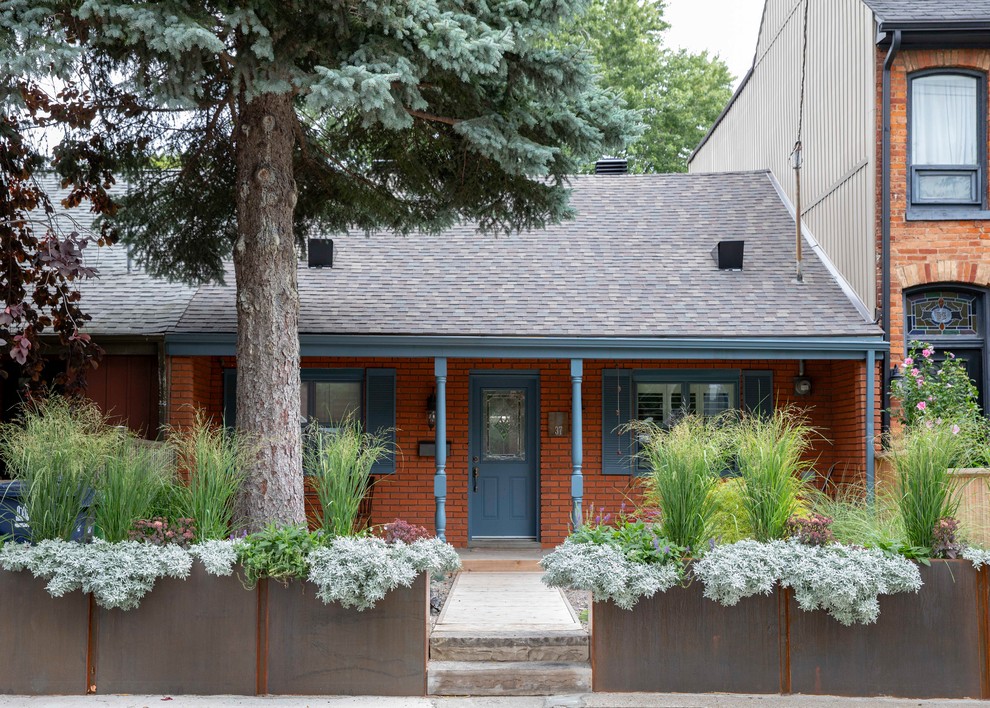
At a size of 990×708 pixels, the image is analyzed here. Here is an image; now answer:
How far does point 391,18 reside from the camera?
6980 mm

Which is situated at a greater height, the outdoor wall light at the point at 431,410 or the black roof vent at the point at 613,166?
the black roof vent at the point at 613,166

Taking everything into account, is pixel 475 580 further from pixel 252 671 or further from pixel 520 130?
pixel 520 130

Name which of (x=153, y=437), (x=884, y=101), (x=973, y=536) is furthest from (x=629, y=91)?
(x=973, y=536)

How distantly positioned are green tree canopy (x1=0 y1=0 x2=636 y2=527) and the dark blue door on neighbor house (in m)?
2.66

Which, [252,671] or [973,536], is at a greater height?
[973,536]

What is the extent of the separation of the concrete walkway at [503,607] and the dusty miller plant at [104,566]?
1.84m

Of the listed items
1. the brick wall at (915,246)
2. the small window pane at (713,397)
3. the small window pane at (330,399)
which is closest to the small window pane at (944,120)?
the brick wall at (915,246)

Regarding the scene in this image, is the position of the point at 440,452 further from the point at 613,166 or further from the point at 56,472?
the point at 613,166

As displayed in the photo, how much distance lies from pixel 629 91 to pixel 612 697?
22.2 meters

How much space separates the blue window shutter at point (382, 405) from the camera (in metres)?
11.3

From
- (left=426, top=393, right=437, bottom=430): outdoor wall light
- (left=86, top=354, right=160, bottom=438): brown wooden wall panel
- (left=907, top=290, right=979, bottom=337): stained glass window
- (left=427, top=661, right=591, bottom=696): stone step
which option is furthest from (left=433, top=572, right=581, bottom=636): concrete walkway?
(left=907, top=290, right=979, bottom=337): stained glass window

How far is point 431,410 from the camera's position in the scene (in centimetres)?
1145

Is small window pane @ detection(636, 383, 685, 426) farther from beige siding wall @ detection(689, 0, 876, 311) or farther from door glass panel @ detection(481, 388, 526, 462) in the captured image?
beige siding wall @ detection(689, 0, 876, 311)

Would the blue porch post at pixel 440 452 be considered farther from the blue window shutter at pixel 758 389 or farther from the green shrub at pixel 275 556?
the green shrub at pixel 275 556
